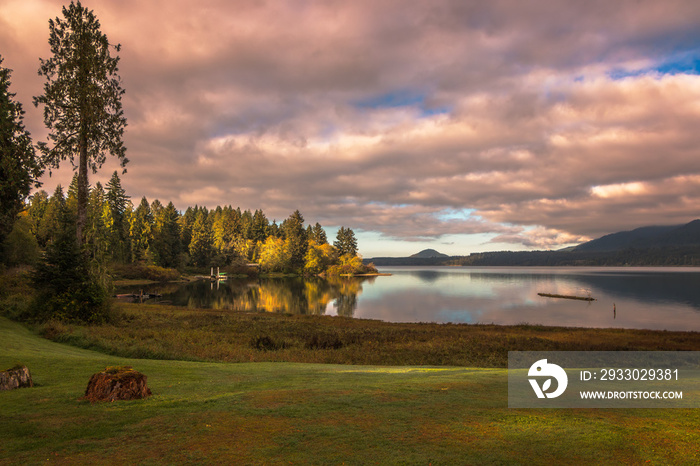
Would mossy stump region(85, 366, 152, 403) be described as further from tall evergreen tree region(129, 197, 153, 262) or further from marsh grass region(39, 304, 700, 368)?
tall evergreen tree region(129, 197, 153, 262)

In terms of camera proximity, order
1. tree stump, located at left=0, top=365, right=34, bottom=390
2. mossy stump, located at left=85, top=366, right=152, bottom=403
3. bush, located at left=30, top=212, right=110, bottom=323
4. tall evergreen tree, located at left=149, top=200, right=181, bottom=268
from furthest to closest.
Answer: tall evergreen tree, located at left=149, top=200, right=181, bottom=268, bush, located at left=30, top=212, right=110, bottom=323, tree stump, located at left=0, top=365, right=34, bottom=390, mossy stump, located at left=85, top=366, right=152, bottom=403

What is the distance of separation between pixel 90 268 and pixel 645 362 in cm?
3717

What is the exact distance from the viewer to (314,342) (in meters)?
28.0

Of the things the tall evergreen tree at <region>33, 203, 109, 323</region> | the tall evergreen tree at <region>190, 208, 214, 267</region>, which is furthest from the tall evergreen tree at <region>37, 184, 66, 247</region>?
the tall evergreen tree at <region>33, 203, 109, 323</region>

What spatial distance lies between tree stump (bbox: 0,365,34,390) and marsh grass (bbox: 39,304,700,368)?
859 cm

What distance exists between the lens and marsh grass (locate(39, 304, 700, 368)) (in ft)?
66.5

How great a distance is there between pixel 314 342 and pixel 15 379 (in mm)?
19849

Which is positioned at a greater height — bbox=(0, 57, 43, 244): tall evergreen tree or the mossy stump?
bbox=(0, 57, 43, 244): tall evergreen tree

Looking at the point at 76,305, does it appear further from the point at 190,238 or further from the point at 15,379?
the point at 190,238

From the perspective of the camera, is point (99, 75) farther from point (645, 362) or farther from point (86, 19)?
point (645, 362)

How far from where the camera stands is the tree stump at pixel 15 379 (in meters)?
9.28

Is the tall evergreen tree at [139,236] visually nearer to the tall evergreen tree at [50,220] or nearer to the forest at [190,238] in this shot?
the forest at [190,238]

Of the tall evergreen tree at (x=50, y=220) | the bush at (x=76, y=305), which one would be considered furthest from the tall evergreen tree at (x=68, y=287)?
the tall evergreen tree at (x=50, y=220)

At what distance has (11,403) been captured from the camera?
827 centimetres
